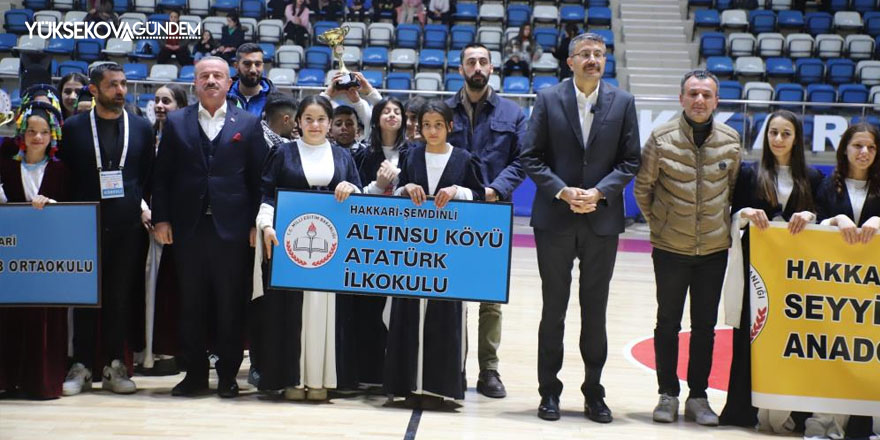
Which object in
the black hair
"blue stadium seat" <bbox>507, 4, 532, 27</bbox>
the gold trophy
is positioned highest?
"blue stadium seat" <bbox>507, 4, 532, 27</bbox>

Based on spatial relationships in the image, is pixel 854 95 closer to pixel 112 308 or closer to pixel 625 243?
pixel 625 243

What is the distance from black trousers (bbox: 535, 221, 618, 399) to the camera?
4.53 metres

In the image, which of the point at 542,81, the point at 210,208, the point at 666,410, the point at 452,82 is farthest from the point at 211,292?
the point at 542,81

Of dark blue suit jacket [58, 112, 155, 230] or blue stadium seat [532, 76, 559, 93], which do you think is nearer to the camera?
dark blue suit jacket [58, 112, 155, 230]

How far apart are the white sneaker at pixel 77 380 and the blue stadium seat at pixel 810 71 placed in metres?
12.5

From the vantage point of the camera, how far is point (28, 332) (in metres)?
4.80

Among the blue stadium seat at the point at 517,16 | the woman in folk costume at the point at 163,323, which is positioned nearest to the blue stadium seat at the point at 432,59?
the blue stadium seat at the point at 517,16

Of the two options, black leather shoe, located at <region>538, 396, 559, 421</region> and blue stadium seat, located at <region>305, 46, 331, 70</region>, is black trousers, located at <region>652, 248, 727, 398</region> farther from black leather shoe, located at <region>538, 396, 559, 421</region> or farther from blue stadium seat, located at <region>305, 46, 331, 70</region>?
blue stadium seat, located at <region>305, 46, 331, 70</region>

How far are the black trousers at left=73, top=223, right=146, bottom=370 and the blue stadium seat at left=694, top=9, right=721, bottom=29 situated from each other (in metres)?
13.3

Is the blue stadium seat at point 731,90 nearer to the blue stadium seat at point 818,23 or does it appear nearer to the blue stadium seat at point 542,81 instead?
the blue stadium seat at point 542,81

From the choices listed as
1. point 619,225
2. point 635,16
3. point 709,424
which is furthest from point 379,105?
point 635,16

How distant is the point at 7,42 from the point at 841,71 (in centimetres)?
1307

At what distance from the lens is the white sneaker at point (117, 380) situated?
16.1 ft

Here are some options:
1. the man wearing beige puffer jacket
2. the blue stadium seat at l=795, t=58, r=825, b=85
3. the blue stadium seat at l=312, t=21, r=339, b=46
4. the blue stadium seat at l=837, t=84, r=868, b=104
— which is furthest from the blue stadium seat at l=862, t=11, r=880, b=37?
the man wearing beige puffer jacket
